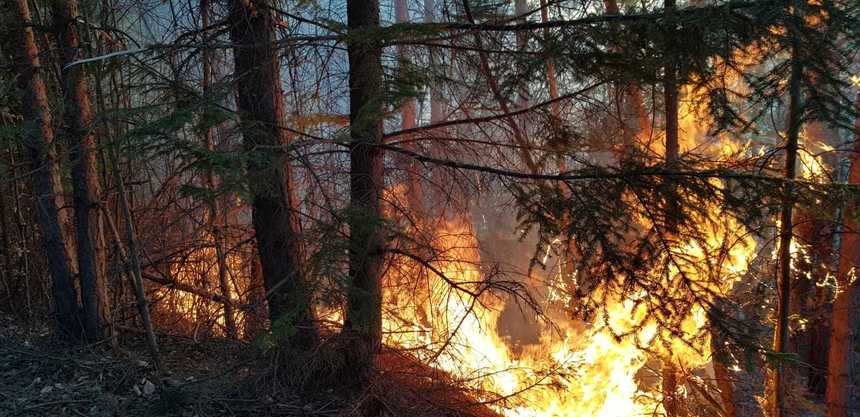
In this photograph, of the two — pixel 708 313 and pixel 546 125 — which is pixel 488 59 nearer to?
pixel 546 125

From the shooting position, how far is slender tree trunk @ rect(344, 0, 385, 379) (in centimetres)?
393

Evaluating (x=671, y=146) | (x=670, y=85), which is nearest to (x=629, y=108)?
(x=671, y=146)

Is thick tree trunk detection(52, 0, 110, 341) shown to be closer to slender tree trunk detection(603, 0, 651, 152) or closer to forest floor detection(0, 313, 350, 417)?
forest floor detection(0, 313, 350, 417)

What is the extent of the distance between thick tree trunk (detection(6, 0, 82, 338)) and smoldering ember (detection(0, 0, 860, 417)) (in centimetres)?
2

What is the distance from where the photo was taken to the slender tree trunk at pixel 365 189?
393 centimetres

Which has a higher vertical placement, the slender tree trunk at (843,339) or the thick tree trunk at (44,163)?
the thick tree trunk at (44,163)

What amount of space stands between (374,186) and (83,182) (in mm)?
2808

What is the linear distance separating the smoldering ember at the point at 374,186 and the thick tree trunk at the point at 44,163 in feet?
0.07

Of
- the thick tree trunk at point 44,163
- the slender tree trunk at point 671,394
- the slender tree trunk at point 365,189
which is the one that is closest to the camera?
the slender tree trunk at point 365,189

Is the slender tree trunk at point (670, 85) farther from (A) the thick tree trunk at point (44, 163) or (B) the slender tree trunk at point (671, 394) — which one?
(A) the thick tree trunk at point (44, 163)

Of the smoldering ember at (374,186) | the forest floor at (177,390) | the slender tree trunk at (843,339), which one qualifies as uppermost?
the smoldering ember at (374,186)

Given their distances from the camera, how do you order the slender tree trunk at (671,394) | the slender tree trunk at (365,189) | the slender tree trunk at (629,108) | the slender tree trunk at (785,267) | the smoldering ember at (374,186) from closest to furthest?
the smoldering ember at (374,186) → the slender tree trunk at (365,189) → the slender tree trunk at (629,108) → the slender tree trunk at (785,267) → the slender tree trunk at (671,394)

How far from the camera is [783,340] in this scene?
5.99 meters

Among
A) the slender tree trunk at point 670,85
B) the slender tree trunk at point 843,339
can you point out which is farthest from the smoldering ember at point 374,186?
the slender tree trunk at point 843,339
